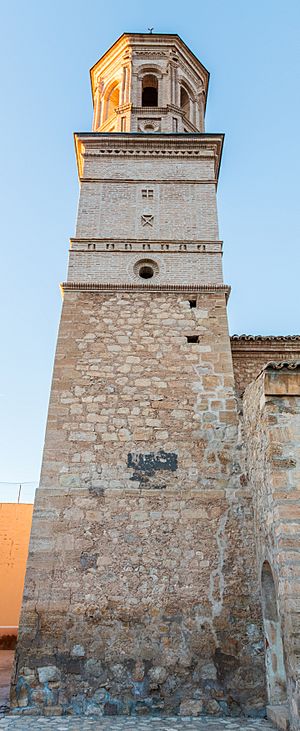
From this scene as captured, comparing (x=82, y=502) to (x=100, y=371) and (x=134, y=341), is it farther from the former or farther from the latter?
(x=134, y=341)

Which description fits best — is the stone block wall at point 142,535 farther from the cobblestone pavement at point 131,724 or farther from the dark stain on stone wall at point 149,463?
the cobblestone pavement at point 131,724

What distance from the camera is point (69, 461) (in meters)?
6.55

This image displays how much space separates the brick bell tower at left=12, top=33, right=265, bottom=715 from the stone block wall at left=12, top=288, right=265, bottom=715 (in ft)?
0.05

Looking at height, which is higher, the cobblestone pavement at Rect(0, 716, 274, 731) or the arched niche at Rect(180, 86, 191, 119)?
the arched niche at Rect(180, 86, 191, 119)

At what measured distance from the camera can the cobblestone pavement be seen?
4695mm

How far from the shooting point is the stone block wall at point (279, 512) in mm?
4410

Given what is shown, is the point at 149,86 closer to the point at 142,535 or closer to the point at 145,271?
the point at 145,271

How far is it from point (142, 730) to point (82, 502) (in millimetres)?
2424

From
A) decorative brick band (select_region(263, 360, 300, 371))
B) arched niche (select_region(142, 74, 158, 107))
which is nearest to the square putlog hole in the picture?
decorative brick band (select_region(263, 360, 300, 371))

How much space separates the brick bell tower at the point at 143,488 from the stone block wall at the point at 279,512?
1.01 ft

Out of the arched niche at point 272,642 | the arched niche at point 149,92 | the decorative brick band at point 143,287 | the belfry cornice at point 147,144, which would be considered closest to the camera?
the arched niche at point 272,642

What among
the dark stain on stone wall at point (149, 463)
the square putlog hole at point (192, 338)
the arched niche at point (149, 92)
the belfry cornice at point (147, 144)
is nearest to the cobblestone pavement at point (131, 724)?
the dark stain on stone wall at point (149, 463)

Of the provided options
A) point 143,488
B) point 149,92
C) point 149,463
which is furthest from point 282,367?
point 149,92

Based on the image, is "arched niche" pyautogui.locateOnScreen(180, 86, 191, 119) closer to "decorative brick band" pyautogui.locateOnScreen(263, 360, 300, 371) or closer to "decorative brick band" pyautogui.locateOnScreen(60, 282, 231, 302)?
"decorative brick band" pyautogui.locateOnScreen(60, 282, 231, 302)
